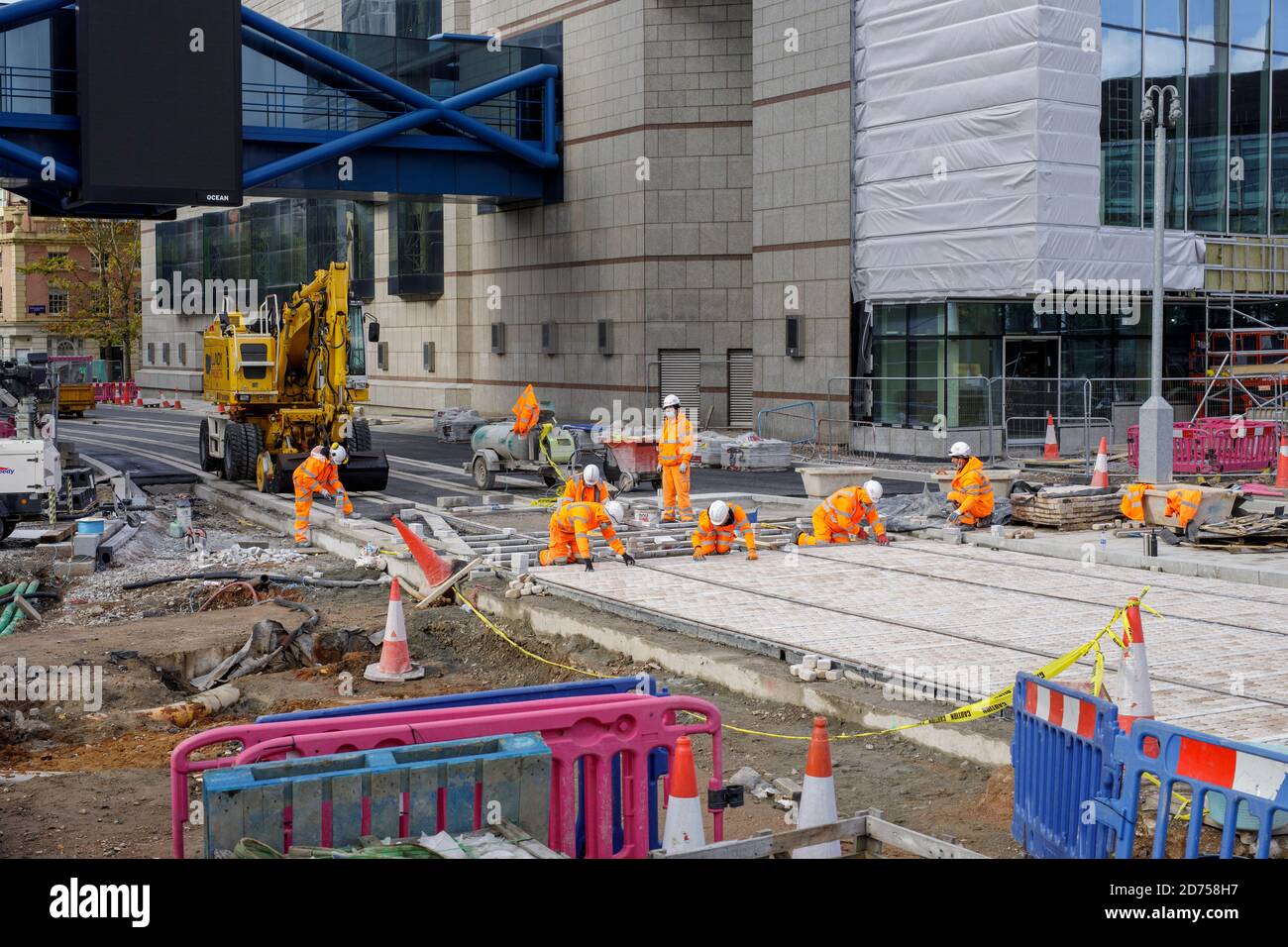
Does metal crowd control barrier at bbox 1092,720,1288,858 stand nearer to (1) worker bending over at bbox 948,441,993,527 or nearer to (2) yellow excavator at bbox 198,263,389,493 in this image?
(1) worker bending over at bbox 948,441,993,527

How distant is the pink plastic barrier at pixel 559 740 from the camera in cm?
709

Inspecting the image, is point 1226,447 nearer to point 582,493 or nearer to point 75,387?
point 582,493

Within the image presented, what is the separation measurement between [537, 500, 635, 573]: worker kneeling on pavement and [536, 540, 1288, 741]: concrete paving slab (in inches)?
9.8

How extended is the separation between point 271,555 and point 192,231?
61.5m

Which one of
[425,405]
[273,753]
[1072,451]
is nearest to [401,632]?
[273,753]

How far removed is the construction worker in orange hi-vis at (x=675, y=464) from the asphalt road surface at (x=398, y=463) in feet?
15.6

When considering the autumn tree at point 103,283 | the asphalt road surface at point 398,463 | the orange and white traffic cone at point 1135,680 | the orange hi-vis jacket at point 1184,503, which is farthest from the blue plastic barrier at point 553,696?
the autumn tree at point 103,283

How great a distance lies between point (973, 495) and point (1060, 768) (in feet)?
41.5

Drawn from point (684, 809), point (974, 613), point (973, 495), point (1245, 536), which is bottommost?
point (974, 613)

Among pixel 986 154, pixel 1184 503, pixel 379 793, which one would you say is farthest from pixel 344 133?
pixel 379 793

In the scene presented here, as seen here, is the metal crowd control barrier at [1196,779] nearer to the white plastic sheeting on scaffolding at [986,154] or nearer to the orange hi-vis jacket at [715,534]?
the orange hi-vis jacket at [715,534]

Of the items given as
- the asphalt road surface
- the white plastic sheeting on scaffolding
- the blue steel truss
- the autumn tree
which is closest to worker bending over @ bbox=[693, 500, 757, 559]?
the asphalt road surface

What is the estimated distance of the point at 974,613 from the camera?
1439cm
